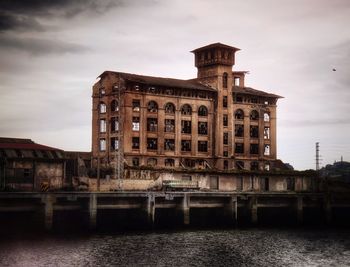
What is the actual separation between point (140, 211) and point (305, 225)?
87.8ft

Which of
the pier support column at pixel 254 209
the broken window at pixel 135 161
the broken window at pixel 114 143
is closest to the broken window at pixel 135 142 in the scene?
the broken window at pixel 135 161

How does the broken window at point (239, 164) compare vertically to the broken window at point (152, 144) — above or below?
below

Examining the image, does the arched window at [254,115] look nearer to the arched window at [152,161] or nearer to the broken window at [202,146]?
the broken window at [202,146]

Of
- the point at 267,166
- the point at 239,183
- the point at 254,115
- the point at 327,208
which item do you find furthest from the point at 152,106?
the point at 327,208

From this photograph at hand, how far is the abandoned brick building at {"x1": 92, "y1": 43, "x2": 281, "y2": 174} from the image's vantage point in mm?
102500

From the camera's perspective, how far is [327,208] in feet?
306

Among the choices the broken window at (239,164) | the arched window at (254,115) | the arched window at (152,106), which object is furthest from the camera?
the arched window at (254,115)

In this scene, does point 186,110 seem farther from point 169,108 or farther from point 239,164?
point 239,164

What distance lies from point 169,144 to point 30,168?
1160 inches

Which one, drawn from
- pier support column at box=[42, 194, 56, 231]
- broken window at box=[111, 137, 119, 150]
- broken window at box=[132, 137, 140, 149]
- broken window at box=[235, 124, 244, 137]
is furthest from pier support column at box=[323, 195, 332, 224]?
pier support column at box=[42, 194, 56, 231]

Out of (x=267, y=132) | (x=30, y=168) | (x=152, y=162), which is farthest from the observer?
(x=267, y=132)

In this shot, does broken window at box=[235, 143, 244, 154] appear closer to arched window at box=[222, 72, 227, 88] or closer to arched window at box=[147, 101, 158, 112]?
arched window at box=[222, 72, 227, 88]

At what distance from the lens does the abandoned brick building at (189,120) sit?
10250 cm

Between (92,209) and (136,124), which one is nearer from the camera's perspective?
(92,209)
